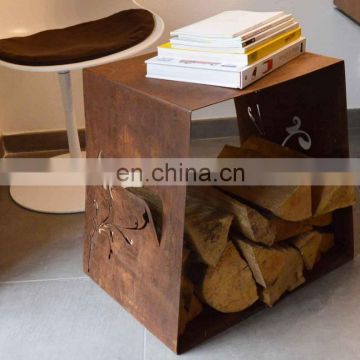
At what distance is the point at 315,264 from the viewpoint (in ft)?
4.17

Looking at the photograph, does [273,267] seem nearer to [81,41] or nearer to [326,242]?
[326,242]

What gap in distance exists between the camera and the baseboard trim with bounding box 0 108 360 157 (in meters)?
1.95

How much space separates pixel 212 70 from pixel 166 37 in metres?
0.93

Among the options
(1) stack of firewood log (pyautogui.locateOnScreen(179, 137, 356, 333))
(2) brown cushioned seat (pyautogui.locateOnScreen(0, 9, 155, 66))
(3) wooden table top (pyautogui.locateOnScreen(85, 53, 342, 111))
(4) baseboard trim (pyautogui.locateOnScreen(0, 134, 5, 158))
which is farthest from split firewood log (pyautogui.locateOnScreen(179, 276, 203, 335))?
(4) baseboard trim (pyautogui.locateOnScreen(0, 134, 5, 158))

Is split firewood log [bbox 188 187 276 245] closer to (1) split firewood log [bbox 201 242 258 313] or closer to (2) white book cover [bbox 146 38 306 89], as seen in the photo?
(1) split firewood log [bbox 201 242 258 313]

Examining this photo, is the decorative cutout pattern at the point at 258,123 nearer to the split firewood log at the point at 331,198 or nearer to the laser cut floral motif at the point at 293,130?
the laser cut floral motif at the point at 293,130

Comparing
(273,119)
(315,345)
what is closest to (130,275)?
(315,345)

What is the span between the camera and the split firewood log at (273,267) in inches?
43.3

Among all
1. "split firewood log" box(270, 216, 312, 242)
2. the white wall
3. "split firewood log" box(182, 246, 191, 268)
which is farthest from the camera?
the white wall

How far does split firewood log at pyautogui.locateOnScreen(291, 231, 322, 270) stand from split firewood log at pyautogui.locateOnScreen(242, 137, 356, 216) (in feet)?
0.19

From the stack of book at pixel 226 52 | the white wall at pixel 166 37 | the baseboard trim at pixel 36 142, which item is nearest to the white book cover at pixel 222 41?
the stack of book at pixel 226 52

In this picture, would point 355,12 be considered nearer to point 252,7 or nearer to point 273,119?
point 252,7

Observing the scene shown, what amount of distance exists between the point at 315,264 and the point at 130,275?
0.44 m

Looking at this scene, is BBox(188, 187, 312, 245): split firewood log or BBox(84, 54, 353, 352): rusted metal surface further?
BBox(188, 187, 312, 245): split firewood log
